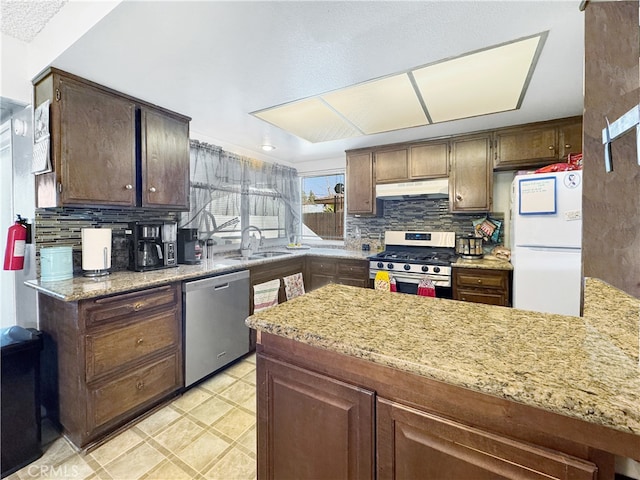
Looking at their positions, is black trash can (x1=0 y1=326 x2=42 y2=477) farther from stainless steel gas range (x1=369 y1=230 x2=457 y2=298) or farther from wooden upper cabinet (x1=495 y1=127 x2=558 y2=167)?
wooden upper cabinet (x1=495 y1=127 x2=558 y2=167)

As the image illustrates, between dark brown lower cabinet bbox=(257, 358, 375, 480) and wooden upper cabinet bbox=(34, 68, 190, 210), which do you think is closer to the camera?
dark brown lower cabinet bbox=(257, 358, 375, 480)

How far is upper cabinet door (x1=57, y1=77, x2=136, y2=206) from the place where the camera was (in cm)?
171

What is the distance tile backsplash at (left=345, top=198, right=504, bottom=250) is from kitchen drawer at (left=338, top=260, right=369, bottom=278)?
64 cm

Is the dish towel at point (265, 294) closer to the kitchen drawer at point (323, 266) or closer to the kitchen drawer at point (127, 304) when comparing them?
the kitchen drawer at point (323, 266)

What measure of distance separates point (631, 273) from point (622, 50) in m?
0.86

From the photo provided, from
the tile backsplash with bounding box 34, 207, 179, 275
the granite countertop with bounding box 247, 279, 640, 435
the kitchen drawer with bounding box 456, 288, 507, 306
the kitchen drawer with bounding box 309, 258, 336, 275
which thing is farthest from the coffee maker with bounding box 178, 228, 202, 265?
the kitchen drawer with bounding box 456, 288, 507, 306

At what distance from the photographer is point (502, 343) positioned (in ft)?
2.46

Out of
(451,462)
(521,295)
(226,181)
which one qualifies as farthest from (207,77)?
(521,295)

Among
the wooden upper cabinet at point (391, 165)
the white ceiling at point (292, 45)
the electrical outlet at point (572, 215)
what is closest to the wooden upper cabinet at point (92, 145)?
the white ceiling at point (292, 45)

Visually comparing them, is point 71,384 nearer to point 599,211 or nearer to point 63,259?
point 63,259

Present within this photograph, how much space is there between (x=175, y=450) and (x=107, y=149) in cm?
196

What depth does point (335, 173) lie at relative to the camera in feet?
13.6

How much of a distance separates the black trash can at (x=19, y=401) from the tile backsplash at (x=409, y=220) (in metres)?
3.24

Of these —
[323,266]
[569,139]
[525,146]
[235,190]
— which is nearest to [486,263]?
[525,146]
